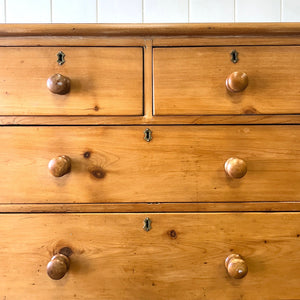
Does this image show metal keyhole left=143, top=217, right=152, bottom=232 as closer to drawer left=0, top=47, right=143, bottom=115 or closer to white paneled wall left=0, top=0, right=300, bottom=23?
drawer left=0, top=47, right=143, bottom=115

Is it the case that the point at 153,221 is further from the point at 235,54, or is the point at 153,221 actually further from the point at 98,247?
the point at 235,54

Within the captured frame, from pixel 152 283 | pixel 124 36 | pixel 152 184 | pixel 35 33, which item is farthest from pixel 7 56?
pixel 152 283

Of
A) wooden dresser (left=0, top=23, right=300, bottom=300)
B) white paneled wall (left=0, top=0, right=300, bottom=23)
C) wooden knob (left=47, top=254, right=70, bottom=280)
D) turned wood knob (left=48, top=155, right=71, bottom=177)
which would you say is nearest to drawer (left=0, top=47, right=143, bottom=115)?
wooden dresser (left=0, top=23, right=300, bottom=300)

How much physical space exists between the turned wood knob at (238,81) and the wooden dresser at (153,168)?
3cm

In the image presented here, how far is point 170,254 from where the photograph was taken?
0.65 metres

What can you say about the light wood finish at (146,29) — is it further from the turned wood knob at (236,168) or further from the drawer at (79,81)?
the turned wood knob at (236,168)

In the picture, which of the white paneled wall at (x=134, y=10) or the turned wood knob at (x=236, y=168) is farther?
the white paneled wall at (x=134, y=10)

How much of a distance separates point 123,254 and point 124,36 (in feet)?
1.71

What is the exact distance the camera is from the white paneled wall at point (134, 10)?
1138 mm

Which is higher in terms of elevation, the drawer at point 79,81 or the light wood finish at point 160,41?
the light wood finish at point 160,41

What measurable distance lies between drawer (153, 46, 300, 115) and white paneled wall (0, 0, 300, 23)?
0.60 m

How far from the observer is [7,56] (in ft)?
2.08

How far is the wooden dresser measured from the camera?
639mm

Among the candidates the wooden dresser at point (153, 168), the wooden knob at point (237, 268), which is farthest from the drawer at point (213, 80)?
the wooden knob at point (237, 268)
